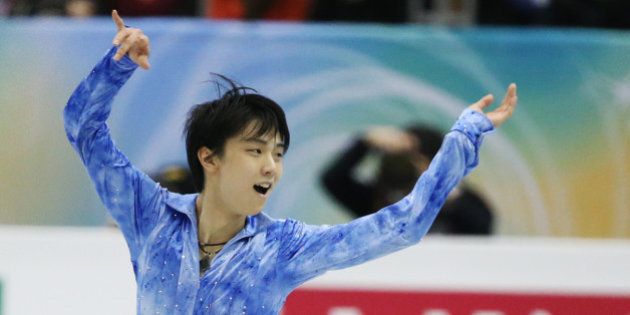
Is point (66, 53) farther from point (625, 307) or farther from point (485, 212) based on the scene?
point (625, 307)

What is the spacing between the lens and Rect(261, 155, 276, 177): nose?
10.7ft

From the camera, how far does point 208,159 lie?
336 cm

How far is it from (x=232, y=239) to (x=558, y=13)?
12.0 ft

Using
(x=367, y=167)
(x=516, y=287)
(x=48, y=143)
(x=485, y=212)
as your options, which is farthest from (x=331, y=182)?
(x=516, y=287)

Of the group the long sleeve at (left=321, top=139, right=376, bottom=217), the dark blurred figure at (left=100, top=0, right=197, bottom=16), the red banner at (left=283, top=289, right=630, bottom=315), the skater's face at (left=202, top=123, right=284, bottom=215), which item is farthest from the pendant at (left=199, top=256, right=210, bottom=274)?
the dark blurred figure at (left=100, top=0, right=197, bottom=16)

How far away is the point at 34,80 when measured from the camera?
641cm

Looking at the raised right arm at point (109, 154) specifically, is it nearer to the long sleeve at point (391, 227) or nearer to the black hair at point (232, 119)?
the black hair at point (232, 119)

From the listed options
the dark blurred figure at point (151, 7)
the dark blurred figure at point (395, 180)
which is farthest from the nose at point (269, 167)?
the dark blurred figure at point (151, 7)

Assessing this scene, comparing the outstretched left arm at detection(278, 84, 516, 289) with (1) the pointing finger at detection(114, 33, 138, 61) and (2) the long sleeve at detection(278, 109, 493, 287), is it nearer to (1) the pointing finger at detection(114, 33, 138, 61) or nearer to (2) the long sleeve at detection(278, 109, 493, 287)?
(2) the long sleeve at detection(278, 109, 493, 287)

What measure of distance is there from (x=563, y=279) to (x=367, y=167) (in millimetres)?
1869

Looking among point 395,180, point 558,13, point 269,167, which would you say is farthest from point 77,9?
point 269,167

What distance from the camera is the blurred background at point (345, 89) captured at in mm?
6363

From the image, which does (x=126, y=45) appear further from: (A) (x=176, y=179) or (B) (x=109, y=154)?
(A) (x=176, y=179)

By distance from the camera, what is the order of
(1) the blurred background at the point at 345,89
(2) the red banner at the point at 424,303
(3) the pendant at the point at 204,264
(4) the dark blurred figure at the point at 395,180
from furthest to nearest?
(1) the blurred background at the point at 345,89 → (4) the dark blurred figure at the point at 395,180 → (2) the red banner at the point at 424,303 → (3) the pendant at the point at 204,264
